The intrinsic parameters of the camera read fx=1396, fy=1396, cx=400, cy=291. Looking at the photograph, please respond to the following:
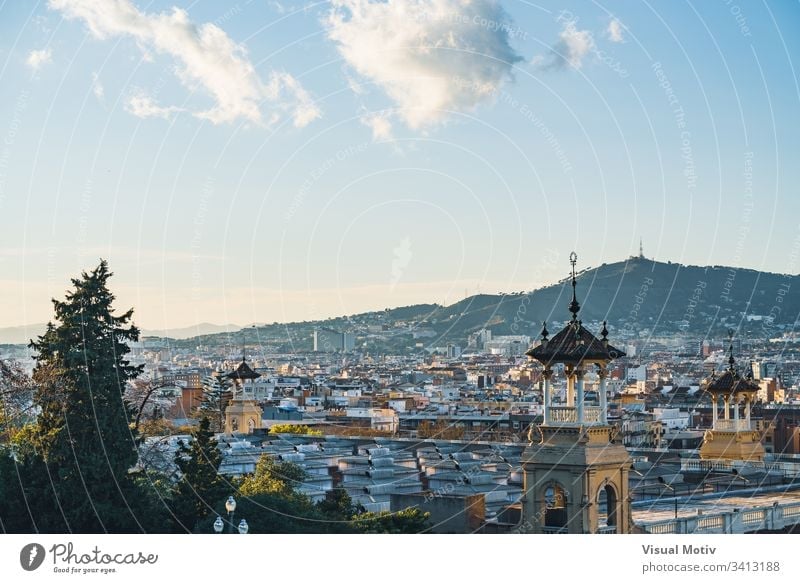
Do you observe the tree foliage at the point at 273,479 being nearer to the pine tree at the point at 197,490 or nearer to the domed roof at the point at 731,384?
the pine tree at the point at 197,490

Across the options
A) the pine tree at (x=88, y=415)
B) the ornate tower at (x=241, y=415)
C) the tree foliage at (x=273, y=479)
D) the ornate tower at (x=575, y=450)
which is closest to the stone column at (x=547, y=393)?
the ornate tower at (x=575, y=450)

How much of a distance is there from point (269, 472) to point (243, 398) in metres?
20.1

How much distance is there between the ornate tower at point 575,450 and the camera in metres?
17.2

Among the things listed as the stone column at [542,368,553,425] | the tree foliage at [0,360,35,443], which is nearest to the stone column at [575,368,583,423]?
the stone column at [542,368,553,425]

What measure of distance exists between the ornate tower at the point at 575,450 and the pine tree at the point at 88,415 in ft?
19.6

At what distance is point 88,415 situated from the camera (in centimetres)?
2036

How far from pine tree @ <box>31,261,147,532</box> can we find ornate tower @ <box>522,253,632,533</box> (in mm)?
5970

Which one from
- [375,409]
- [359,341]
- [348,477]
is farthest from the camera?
[359,341]

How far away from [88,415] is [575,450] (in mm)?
7395

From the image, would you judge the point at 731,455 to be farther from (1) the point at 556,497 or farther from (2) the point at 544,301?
(2) the point at 544,301

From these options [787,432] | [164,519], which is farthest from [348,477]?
[787,432]
